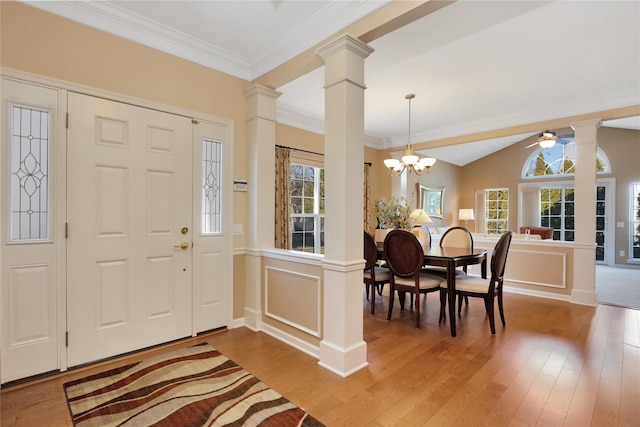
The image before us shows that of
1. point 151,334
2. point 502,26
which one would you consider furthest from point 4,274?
point 502,26

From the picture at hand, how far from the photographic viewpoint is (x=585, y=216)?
4.27 m

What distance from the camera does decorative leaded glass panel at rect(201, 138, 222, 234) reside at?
311 cm

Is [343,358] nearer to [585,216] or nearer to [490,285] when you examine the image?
[490,285]

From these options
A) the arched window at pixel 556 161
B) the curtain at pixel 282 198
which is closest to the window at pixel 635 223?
the arched window at pixel 556 161

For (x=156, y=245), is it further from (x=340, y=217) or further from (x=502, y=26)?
(x=502, y=26)

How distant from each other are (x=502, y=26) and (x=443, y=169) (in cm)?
633

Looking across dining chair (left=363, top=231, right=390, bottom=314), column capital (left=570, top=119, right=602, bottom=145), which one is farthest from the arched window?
dining chair (left=363, top=231, right=390, bottom=314)

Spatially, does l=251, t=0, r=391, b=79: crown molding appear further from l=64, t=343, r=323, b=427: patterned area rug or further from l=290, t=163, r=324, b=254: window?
l=64, t=343, r=323, b=427: patterned area rug

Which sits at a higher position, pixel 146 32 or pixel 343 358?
pixel 146 32

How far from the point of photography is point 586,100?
13.5 ft

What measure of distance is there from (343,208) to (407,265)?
4.58ft

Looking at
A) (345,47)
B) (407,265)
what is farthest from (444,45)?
(407,265)

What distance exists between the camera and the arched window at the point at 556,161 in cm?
792

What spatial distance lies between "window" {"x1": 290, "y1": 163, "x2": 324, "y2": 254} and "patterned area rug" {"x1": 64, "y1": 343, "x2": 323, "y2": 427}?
2718 millimetres
